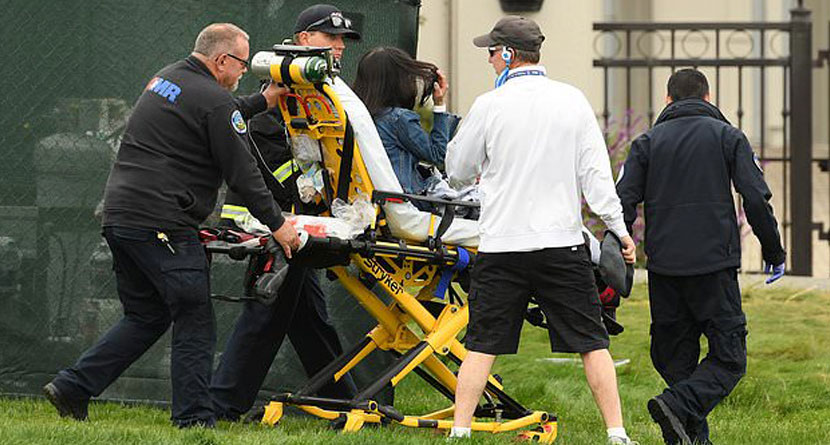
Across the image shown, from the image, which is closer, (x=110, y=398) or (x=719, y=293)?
(x=719, y=293)

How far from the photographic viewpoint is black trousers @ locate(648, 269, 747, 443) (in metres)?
7.65

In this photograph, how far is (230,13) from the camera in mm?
8766

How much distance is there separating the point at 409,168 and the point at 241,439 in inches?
55.4

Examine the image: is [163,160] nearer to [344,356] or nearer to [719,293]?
[344,356]

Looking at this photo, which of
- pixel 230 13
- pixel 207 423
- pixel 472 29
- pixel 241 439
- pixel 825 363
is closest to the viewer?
pixel 241 439

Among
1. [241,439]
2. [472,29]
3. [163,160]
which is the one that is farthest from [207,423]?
[472,29]

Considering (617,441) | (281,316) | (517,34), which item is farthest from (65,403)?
(517,34)

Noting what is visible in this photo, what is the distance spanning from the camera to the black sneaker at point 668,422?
24.6 feet

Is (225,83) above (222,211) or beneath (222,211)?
above

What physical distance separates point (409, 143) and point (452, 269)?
55 centimetres

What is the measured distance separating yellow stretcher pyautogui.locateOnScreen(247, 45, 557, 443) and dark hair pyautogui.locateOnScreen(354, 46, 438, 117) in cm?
36

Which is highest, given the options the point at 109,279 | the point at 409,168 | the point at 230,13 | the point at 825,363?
the point at 230,13

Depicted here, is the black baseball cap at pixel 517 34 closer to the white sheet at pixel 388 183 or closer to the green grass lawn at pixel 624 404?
the white sheet at pixel 388 183

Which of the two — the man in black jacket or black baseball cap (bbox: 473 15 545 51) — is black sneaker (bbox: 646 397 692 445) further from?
black baseball cap (bbox: 473 15 545 51)
